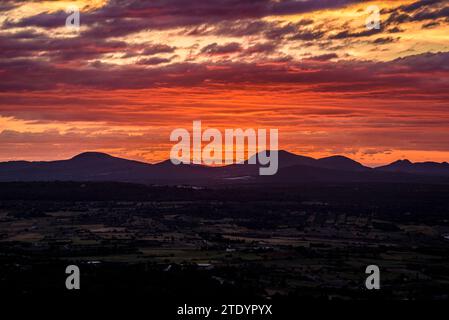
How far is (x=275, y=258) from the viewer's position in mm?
129500

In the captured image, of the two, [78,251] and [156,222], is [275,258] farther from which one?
[156,222]

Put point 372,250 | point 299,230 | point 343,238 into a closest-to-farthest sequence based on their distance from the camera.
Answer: point 372,250 → point 343,238 → point 299,230
